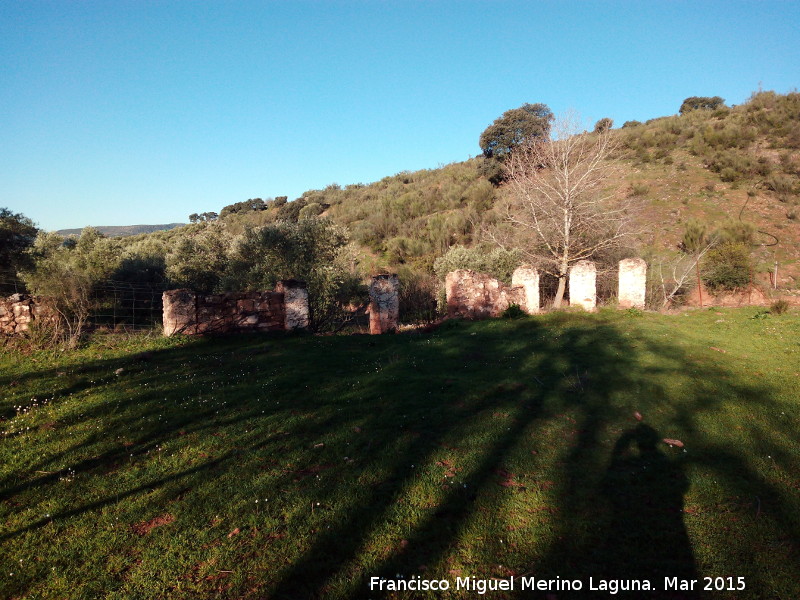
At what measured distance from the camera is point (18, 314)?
Answer: 1030 cm

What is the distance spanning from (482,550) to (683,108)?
67001mm

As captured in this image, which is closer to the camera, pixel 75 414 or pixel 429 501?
pixel 429 501

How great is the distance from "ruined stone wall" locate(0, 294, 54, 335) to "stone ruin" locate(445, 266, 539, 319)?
1097 centimetres

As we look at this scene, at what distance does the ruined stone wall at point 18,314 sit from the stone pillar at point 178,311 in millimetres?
2442

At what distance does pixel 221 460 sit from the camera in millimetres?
4633

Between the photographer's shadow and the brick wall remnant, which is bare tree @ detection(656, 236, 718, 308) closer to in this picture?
the brick wall remnant

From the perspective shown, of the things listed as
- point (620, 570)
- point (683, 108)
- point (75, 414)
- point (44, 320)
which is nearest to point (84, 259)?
point (44, 320)

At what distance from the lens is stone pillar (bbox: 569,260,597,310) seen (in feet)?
48.8

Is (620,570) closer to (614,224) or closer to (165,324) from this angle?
(165,324)

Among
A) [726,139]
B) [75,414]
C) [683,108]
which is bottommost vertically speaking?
[75,414]

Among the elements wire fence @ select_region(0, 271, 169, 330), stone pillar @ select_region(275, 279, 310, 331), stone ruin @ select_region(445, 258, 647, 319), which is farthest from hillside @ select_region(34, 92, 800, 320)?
stone pillar @ select_region(275, 279, 310, 331)

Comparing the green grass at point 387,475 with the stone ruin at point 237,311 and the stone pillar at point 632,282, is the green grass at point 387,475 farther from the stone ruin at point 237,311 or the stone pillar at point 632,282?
the stone pillar at point 632,282

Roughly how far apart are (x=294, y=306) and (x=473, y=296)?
5.89m

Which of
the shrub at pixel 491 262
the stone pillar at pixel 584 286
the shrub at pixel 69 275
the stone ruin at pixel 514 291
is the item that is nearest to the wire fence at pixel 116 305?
the shrub at pixel 69 275
